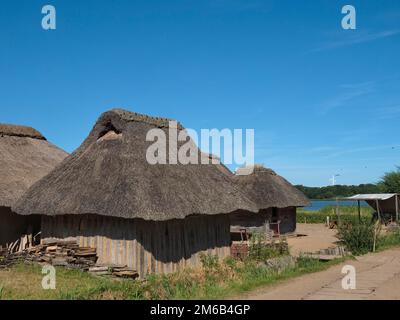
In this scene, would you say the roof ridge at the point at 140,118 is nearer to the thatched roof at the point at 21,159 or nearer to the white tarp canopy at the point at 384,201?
the thatched roof at the point at 21,159

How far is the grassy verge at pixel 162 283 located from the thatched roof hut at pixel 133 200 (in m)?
0.99

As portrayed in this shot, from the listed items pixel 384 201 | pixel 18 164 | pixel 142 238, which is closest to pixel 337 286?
pixel 142 238

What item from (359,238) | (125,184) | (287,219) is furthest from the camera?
(287,219)

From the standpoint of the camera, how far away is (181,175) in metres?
15.4

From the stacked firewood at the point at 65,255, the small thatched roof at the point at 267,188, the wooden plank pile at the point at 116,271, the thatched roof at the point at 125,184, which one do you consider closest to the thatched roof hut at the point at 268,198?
the small thatched roof at the point at 267,188

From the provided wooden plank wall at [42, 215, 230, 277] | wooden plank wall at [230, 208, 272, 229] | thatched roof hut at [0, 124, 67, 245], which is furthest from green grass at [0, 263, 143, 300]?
wooden plank wall at [230, 208, 272, 229]

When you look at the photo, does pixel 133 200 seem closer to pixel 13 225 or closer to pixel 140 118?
pixel 140 118

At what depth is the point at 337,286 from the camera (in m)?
10.1

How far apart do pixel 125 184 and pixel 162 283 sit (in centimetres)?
309

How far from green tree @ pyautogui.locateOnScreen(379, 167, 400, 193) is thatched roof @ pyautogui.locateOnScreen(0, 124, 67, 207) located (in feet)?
99.6

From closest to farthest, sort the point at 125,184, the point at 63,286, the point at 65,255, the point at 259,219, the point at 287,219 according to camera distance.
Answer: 1. the point at 63,286
2. the point at 125,184
3. the point at 65,255
4. the point at 259,219
5. the point at 287,219

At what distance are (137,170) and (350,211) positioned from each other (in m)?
30.7
